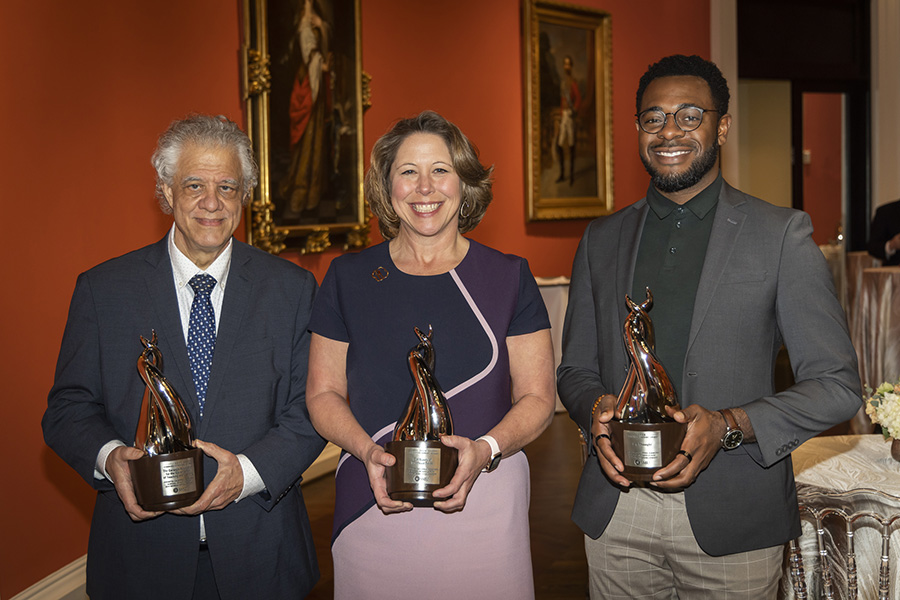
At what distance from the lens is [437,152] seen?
6.73 ft

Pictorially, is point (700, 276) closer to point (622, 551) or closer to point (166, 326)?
point (622, 551)

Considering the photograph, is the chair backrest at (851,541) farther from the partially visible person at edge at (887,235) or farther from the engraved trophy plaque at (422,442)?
the partially visible person at edge at (887,235)

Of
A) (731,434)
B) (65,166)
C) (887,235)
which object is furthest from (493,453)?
(887,235)

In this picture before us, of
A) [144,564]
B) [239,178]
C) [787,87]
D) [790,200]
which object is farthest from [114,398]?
[787,87]

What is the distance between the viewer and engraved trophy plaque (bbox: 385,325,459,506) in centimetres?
174

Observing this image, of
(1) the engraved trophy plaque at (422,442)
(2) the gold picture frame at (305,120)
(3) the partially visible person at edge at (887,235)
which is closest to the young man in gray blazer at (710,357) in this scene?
(1) the engraved trophy plaque at (422,442)

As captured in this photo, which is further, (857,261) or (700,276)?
(857,261)

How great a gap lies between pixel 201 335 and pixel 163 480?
0.42 metres

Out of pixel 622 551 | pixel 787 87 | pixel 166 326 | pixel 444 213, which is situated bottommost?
pixel 622 551

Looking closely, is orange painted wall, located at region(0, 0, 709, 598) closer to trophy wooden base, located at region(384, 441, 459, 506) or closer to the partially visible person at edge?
trophy wooden base, located at region(384, 441, 459, 506)

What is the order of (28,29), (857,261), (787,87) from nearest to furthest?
(28,29)
(857,261)
(787,87)

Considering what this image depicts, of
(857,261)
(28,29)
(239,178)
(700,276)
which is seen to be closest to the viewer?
(700,276)

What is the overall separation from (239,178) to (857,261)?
6.98 m

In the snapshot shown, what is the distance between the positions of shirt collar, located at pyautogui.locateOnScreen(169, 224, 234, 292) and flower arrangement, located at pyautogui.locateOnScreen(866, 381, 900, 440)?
7.29 ft
